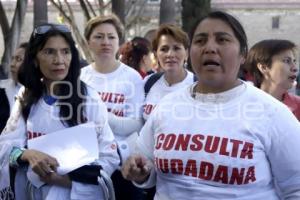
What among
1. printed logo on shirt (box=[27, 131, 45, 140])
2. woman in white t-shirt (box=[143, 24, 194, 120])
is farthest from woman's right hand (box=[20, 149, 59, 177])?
woman in white t-shirt (box=[143, 24, 194, 120])

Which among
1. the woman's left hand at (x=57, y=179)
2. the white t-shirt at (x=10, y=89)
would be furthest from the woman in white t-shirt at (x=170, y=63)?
the woman's left hand at (x=57, y=179)

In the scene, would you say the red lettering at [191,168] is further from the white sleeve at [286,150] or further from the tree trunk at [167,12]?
the tree trunk at [167,12]

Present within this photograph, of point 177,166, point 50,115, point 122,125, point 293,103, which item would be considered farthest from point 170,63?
point 177,166

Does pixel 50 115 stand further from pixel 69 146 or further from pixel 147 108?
pixel 147 108

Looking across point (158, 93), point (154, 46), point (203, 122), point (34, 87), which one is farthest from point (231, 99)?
point (154, 46)

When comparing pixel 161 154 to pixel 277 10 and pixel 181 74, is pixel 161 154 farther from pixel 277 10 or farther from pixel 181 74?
pixel 277 10

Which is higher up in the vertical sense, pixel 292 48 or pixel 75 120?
pixel 292 48

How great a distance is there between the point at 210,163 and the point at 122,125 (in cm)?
200

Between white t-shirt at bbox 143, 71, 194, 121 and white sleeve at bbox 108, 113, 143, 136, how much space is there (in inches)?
4.6

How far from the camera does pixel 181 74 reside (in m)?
4.59

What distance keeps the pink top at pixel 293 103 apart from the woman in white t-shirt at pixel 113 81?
1.13m

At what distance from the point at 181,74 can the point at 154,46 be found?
43cm

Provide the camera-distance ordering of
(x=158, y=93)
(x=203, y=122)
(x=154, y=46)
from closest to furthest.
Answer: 1. (x=203, y=122)
2. (x=158, y=93)
3. (x=154, y=46)

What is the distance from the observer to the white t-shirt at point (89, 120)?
3.07 metres
